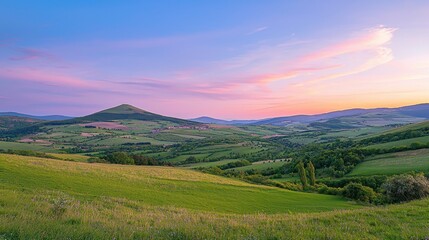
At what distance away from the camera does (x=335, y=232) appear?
8.82 meters

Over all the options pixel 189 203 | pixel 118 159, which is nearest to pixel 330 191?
pixel 189 203

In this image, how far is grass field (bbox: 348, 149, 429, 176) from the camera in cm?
7362

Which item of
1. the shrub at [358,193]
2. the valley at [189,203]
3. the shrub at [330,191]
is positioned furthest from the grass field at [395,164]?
the shrub at [358,193]

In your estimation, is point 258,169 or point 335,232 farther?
point 258,169

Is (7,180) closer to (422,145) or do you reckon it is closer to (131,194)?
(131,194)

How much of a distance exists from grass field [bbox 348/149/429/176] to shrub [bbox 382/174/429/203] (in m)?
50.3

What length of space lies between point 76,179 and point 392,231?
32208 millimetres

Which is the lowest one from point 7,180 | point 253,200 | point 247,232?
point 253,200

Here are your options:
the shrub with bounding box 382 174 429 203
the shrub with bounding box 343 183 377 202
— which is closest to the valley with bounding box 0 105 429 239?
the shrub with bounding box 343 183 377 202

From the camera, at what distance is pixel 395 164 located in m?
80.6

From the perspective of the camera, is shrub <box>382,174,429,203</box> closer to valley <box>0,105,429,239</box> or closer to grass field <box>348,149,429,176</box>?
valley <box>0,105,429,239</box>

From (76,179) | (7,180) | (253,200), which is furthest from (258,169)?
(7,180)

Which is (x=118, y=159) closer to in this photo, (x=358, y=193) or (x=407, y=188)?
(x=358, y=193)

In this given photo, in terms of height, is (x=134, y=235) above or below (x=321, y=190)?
above
